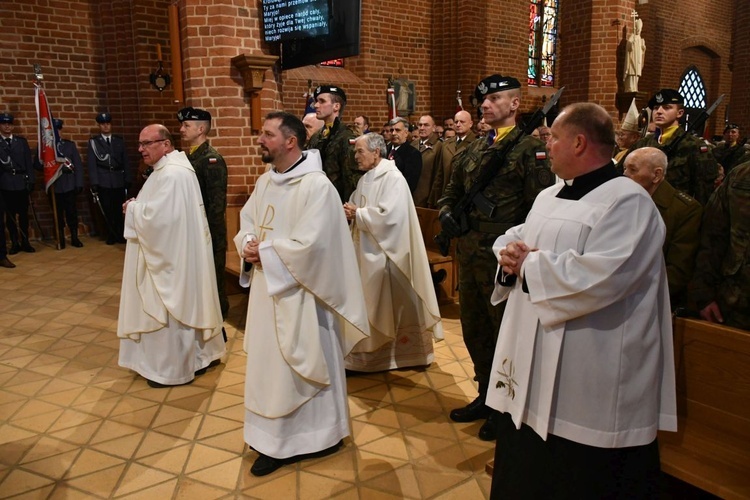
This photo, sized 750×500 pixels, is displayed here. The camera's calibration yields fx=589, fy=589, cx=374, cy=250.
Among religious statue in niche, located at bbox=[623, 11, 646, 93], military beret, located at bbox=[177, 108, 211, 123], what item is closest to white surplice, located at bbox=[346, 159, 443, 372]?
military beret, located at bbox=[177, 108, 211, 123]

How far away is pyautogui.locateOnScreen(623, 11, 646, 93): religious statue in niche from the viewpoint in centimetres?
1128

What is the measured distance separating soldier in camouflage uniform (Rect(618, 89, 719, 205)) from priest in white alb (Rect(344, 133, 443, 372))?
269cm

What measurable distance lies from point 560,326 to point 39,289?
23.1 ft

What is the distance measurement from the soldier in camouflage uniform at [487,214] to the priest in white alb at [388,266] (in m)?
0.71

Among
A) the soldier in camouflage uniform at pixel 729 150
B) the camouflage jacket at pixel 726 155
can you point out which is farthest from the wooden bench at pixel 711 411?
the camouflage jacket at pixel 726 155

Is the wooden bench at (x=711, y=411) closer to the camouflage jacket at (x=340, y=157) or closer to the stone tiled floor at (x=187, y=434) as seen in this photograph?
the stone tiled floor at (x=187, y=434)

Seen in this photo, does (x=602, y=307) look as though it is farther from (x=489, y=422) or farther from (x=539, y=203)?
(x=489, y=422)

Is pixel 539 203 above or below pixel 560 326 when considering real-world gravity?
above

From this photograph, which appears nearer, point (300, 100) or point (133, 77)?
point (133, 77)

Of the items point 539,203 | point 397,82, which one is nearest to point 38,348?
point 539,203

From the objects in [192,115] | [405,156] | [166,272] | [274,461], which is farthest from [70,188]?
[274,461]

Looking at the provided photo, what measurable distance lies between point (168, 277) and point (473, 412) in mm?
2451

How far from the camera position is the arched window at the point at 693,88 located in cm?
1847

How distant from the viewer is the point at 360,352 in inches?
187
